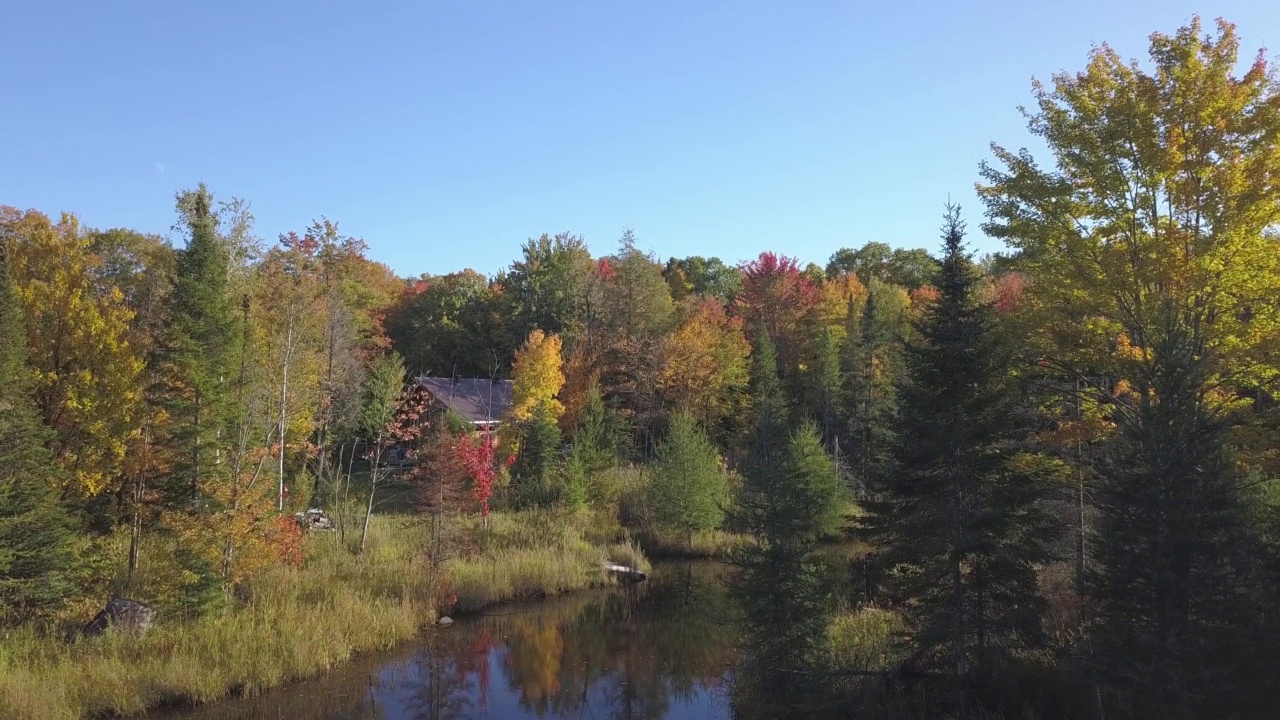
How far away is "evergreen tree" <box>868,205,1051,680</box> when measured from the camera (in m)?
10.7

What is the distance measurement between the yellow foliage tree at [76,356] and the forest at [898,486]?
104 mm

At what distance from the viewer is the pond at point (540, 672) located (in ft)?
48.2

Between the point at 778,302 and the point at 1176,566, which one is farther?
the point at 778,302

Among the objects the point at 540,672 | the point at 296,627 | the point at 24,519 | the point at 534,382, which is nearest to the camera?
the point at 24,519

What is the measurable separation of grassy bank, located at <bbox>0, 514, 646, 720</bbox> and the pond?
513mm

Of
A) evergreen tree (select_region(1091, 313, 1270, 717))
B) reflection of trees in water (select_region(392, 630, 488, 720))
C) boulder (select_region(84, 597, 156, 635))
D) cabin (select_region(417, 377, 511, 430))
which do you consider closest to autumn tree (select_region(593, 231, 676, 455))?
cabin (select_region(417, 377, 511, 430))

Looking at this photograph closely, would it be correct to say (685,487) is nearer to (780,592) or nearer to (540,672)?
(540,672)

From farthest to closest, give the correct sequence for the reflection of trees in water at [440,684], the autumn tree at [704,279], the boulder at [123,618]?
the autumn tree at [704,279] → the boulder at [123,618] → the reflection of trees in water at [440,684]

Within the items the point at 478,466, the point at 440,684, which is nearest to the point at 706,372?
the point at 478,466

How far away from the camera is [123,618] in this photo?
15.6 metres

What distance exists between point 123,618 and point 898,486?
1625cm

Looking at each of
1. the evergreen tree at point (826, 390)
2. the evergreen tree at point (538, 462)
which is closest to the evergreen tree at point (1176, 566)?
the evergreen tree at point (538, 462)

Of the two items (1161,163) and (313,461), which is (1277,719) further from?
(313,461)

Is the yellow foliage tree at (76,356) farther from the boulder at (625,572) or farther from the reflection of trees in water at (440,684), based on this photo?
the boulder at (625,572)
